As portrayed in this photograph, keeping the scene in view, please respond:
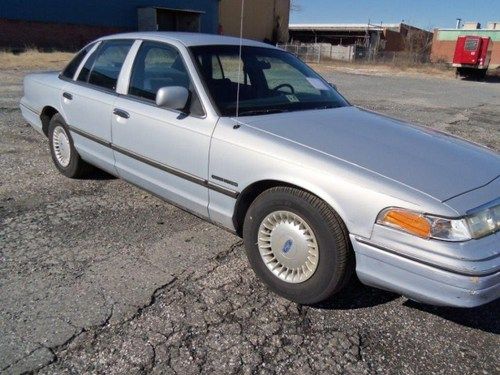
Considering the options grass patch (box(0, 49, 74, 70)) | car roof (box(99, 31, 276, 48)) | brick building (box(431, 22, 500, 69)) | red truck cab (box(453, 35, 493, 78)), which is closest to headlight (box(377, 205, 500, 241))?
car roof (box(99, 31, 276, 48))

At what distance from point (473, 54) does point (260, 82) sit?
96.9 ft

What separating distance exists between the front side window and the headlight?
1885 millimetres

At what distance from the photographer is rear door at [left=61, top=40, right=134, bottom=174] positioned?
424 centimetres

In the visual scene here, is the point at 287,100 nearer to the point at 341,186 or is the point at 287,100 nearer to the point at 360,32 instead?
the point at 341,186

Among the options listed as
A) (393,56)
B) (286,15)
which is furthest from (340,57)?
(286,15)

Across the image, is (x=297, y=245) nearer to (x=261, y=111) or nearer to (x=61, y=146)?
(x=261, y=111)

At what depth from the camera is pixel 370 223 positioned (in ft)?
8.43

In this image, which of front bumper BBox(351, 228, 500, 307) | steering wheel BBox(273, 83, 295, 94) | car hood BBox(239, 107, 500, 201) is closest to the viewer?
front bumper BBox(351, 228, 500, 307)

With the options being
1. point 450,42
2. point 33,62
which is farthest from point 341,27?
point 33,62

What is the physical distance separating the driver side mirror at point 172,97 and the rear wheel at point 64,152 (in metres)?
1.93

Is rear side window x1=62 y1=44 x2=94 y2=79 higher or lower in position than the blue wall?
lower

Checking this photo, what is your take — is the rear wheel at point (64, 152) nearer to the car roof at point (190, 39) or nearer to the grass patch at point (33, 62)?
the car roof at point (190, 39)

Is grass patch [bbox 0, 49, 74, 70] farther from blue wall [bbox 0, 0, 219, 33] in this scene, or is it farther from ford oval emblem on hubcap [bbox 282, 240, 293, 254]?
ford oval emblem on hubcap [bbox 282, 240, 293, 254]

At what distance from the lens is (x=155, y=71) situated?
157 inches
